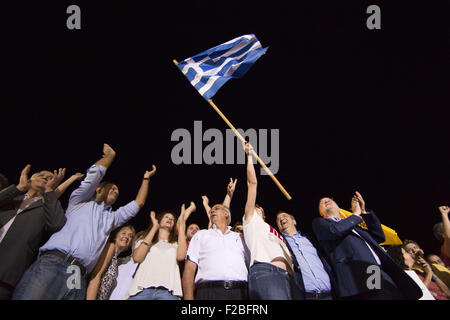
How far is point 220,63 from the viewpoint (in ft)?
19.9

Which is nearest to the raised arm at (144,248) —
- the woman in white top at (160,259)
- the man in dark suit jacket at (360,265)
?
the woman in white top at (160,259)

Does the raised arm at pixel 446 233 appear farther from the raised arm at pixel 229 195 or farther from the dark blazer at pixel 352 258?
the raised arm at pixel 229 195

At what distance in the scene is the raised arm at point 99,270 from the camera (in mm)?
3845

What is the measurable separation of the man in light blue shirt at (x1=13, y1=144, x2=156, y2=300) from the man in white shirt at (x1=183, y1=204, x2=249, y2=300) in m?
1.29

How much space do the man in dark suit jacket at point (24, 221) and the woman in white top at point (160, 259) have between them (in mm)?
1281

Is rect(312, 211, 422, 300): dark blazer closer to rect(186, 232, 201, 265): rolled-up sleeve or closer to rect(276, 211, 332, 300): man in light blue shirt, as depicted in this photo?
rect(276, 211, 332, 300): man in light blue shirt

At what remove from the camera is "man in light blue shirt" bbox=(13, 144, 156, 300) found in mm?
3201

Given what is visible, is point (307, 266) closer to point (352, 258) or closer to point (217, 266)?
point (352, 258)

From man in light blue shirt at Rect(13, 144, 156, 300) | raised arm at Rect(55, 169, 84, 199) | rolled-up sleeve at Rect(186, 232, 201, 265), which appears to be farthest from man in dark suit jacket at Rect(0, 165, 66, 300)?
rolled-up sleeve at Rect(186, 232, 201, 265)

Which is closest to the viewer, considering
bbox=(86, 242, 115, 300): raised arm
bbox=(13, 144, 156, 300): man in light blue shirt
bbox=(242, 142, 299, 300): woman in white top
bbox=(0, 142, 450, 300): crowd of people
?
bbox=(13, 144, 156, 300): man in light blue shirt

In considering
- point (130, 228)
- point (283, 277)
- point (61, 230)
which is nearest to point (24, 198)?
point (61, 230)

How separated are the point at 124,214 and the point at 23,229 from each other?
1341 millimetres

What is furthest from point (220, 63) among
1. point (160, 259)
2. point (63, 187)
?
point (160, 259)
